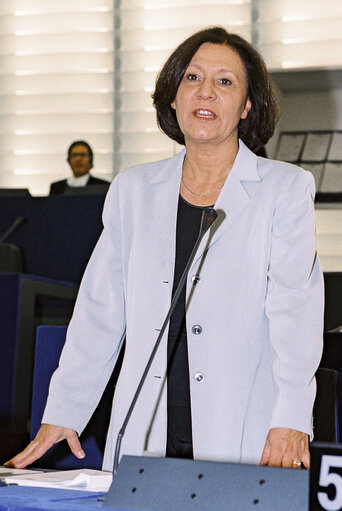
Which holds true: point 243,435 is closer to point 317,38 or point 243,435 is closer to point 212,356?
point 212,356

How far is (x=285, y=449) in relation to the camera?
1606 mm

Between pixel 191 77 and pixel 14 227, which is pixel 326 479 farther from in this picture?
pixel 14 227

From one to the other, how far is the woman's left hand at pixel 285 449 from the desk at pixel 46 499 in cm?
38

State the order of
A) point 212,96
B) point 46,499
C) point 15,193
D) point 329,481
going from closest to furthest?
1. point 329,481
2. point 46,499
3. point 212,96
4. point 15,193

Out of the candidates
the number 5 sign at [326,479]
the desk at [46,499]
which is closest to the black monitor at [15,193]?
the desk at [46,499]

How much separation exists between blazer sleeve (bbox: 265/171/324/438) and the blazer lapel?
3.4 inches

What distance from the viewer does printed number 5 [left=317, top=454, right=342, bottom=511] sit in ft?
3.48

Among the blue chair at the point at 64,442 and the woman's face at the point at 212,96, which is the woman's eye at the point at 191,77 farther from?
the blue chair at the point at 64,442

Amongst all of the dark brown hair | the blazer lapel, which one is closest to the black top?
the blazer lapel

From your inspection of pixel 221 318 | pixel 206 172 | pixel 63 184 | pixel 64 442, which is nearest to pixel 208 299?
pixel 221 318

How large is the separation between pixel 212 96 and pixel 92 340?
0.60m

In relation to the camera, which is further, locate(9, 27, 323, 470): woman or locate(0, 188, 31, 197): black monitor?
locate(0, 188, 31, 197): black monitor

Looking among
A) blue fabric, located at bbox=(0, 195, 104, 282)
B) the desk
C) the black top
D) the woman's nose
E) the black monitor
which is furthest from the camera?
the black monitor

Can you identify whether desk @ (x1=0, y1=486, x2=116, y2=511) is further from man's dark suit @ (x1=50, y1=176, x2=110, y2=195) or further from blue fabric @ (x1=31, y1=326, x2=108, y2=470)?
man's dark suit @ (x1=50, y1=176, x2=110, y2=195)
